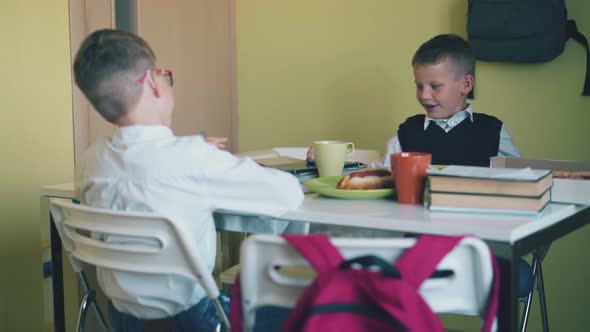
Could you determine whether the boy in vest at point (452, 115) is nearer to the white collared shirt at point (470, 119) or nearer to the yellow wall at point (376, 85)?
the white collared shirt at point (470, 119)

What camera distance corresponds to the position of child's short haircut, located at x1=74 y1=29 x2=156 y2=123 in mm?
1496

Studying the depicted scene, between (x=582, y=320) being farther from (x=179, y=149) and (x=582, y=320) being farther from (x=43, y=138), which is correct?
(x=43, y=138)

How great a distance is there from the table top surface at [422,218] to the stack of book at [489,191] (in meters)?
0.02

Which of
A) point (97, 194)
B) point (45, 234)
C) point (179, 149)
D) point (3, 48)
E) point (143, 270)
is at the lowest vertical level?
point (45, 234)

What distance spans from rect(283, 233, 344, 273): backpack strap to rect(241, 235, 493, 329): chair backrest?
1 cm

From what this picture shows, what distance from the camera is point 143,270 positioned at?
1.35m

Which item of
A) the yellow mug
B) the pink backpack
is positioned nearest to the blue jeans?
the yellow mug

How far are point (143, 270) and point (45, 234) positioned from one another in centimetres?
122

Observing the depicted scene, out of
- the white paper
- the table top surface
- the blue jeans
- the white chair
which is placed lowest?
the blue jeans

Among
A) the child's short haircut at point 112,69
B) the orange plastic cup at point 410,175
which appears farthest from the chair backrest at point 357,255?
the child's short haircut at point 112,69

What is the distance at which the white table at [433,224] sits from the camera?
1.20m

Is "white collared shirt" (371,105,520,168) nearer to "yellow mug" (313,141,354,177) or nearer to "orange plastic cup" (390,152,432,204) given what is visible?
"yellow mug" (313,141,354,177)

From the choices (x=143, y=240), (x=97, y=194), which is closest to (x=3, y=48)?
(x=97, y=194)

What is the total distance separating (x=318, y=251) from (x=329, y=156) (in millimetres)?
778
